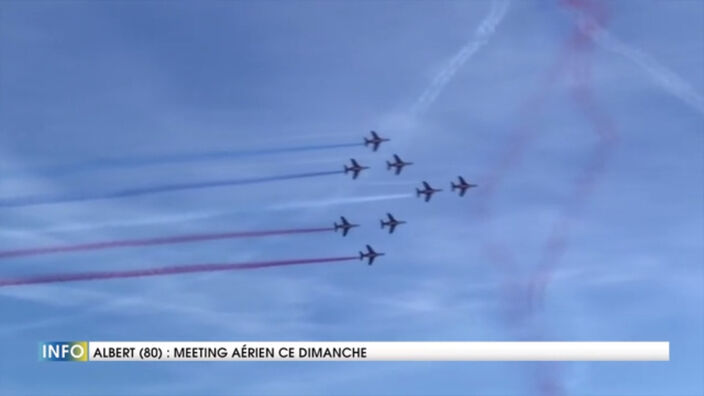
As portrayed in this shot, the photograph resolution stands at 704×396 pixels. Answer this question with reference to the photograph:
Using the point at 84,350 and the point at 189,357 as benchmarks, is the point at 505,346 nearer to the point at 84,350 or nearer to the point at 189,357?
the point at 189,357

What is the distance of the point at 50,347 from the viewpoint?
4983 inches

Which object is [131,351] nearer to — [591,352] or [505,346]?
[505,346]

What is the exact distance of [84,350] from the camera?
12412cm

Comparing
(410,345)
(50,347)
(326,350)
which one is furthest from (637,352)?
(50,347)

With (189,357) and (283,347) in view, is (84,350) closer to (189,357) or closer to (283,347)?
(189,357)

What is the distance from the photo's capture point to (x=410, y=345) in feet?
392

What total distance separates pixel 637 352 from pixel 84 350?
201ft

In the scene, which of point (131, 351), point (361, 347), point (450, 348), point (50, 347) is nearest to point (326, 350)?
point (361, 347)

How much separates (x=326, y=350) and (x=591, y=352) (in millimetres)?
28726

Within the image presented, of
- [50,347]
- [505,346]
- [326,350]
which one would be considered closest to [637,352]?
[505,346]

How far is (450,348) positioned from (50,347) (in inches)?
1801

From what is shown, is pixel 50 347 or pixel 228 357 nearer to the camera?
pixel 228 357

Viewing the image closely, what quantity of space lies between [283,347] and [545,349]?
28166 millimetres

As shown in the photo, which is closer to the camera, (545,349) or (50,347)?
(545,349)
